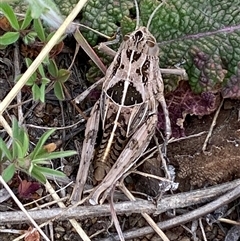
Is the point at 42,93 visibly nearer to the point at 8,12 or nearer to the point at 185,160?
the point at 8,12

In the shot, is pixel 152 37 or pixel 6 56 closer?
pixel 152 37

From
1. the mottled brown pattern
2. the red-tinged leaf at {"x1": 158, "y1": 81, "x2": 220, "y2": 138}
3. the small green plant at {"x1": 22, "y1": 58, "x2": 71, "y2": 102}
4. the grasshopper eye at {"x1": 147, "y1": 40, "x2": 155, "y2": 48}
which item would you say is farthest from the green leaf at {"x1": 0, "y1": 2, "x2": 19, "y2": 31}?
the mottled brown pattern

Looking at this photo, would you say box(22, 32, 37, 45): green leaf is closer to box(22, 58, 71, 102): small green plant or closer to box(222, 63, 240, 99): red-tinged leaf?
box(22, 58, 71, 102): small green plant

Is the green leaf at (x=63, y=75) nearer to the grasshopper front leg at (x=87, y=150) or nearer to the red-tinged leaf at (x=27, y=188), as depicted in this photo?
the grasshopper front leg at (x=87, y=150)

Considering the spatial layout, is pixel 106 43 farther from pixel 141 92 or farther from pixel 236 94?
pixel 236 94

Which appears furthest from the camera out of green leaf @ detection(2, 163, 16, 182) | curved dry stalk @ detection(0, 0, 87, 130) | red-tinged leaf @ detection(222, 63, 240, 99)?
red-tinged leaf @ detection(222, 63, 240, 99)

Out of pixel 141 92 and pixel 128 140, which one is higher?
pixel 141 92

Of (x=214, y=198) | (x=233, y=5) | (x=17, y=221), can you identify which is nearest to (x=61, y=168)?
(x=17, y=221)

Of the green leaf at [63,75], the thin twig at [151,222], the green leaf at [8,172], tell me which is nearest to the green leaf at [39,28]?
the green leaf at [63,75]
